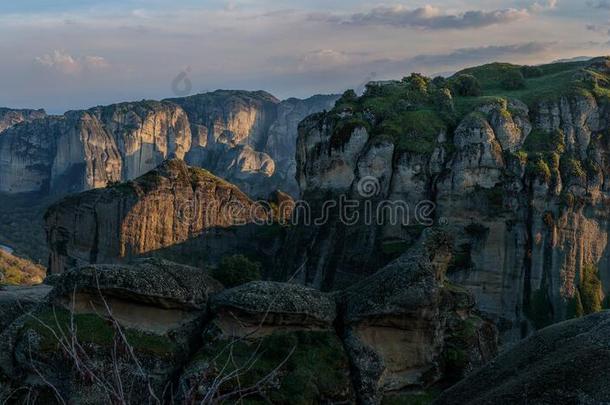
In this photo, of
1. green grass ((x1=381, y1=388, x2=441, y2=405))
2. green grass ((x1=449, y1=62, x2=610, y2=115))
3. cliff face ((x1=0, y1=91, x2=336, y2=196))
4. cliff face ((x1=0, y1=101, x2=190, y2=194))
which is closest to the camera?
green grass ((x1=381, y1=388, x2=441, y2=405))

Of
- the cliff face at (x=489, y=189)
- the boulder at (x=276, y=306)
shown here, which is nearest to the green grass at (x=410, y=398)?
the boulder at (x=276, y=306)

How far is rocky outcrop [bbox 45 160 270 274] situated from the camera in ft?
179

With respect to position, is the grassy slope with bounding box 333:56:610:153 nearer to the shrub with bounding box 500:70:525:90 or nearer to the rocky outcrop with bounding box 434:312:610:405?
the shrub with bounding box 500:70:525:90

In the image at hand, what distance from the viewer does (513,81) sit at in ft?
173

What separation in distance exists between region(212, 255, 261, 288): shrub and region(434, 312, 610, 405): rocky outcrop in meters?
27.0

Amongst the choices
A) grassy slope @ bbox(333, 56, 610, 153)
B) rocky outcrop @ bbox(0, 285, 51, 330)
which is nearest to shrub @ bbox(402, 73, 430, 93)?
grassy slope @ bbox(333, 56, 610, 153)

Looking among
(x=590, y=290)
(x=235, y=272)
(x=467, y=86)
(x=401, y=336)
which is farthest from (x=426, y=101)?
Answer: (x=401, y=336)

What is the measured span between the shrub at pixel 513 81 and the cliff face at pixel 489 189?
11.1ft

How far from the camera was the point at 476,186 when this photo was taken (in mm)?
43438

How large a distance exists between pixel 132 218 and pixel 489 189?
28500mm

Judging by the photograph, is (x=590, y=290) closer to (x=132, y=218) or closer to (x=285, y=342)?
(x=285, y=342)

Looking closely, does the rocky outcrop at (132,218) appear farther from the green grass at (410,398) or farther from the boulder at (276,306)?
the green grass at (410,398)

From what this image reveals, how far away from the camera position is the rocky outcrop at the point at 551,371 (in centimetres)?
924

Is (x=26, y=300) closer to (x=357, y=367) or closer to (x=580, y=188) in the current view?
(x=357, y=367)
